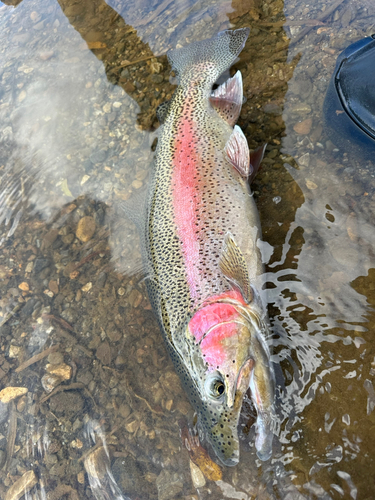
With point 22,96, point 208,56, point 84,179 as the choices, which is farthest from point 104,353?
point 22,96

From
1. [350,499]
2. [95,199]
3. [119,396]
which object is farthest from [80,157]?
[350,499]

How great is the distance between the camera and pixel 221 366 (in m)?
2.21

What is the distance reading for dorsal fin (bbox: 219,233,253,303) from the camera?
2.50 m

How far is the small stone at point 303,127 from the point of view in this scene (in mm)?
3297

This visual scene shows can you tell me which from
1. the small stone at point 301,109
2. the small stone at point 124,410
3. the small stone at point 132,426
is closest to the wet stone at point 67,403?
the small stone at point 124,410

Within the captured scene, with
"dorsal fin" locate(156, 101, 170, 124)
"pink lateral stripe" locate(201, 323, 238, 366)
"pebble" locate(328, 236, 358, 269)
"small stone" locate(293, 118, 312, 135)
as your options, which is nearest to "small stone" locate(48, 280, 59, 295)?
"pink lateral stripe" locate(201, 323, 238, 366)

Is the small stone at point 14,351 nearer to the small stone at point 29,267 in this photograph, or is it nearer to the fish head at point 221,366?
the small stone at point 29,267

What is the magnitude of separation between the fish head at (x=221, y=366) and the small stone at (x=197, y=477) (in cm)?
48

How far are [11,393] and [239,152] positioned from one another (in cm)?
331

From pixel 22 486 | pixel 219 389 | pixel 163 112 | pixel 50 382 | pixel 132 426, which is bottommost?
pixel 132 426

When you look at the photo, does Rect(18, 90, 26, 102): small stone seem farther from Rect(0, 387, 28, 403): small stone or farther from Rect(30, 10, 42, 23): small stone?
Answer: Rect(0, 387, 28, 403): small stone

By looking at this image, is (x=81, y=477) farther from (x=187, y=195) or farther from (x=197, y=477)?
(x=187, y=195)

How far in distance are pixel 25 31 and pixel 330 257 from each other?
5.99m

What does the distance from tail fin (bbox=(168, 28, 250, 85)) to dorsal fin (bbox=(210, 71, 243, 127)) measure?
0.98 ft
